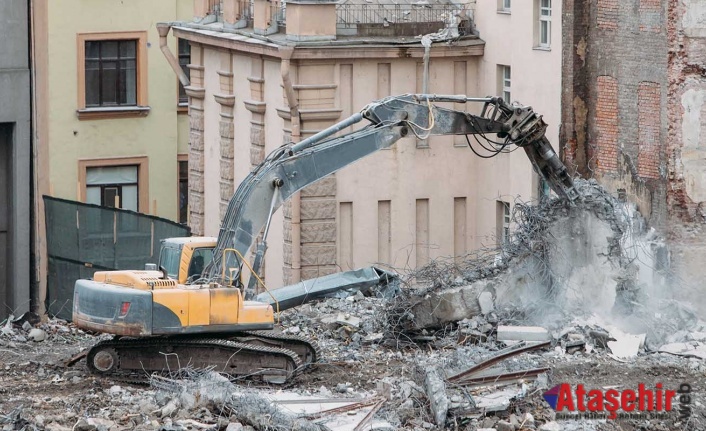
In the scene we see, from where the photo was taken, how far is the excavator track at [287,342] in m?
23.3

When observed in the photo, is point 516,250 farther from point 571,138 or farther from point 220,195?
point 220,195

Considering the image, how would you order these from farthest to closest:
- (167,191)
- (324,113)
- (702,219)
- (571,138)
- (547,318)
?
1. (167,191)
2. (324,113)
3. (571,138)
4. (702,219)
5. (547,318)

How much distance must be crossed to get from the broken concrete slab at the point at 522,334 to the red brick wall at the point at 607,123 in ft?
23.0

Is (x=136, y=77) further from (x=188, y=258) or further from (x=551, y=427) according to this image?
(x=551, y=427)

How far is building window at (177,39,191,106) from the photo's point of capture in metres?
40.8

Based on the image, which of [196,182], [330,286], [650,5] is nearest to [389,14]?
[196,182]

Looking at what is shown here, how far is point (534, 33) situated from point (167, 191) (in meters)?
11.3

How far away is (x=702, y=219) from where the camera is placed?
28891mm

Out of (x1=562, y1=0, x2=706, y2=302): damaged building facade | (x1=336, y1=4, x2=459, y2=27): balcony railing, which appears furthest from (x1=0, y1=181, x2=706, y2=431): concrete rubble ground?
(x1=336, y1=4, x2=459, y2=27): balcony railing

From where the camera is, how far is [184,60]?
40.9 metres

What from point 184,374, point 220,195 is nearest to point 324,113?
point 220,195

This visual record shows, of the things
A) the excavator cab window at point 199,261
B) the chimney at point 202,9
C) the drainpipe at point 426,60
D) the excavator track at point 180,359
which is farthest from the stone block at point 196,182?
the excavator track at point 180,359

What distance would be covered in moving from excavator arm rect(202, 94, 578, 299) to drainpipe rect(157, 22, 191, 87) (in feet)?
45.8

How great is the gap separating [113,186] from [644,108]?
14526 mm
